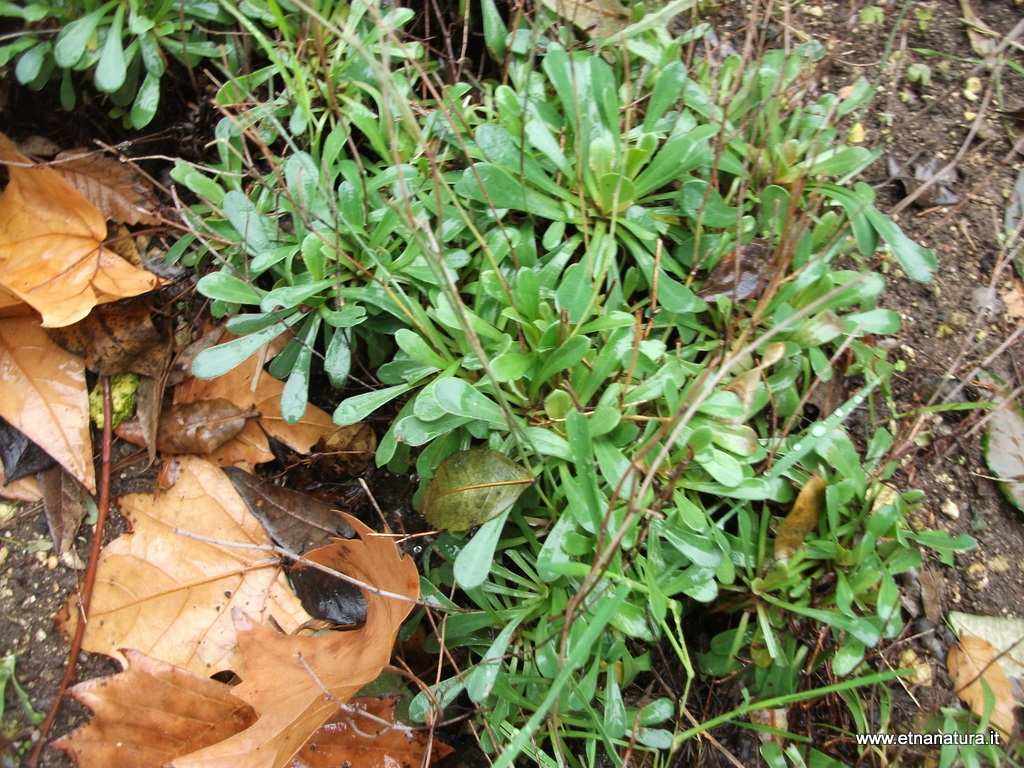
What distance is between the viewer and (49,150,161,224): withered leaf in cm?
176

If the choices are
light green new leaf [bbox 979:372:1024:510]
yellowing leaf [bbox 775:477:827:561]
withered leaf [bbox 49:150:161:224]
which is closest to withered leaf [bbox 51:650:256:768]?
withered leaf [bbox 49:150:161:224]

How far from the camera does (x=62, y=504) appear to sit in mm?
1675

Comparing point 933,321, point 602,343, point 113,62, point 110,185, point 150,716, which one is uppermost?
point 113,62

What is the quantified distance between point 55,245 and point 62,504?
639 millimetres

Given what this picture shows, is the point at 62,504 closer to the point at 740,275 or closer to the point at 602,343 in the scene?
the point at 602,343

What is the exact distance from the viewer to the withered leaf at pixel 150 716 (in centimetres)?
145

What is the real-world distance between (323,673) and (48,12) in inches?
64.8

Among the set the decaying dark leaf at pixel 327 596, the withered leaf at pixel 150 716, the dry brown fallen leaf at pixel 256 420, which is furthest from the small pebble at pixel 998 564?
the withered leaf at pixel 150 716

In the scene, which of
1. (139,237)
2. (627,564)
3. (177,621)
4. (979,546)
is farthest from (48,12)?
(979,546)

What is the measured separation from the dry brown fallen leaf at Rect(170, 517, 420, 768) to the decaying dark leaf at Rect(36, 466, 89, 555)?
1.75 feet

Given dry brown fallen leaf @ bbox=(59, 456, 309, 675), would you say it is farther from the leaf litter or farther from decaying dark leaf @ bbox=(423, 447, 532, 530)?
decaying dark leaf @ bbox=(423, 447, 532, 530)

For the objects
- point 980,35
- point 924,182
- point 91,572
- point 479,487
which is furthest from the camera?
point 980,35

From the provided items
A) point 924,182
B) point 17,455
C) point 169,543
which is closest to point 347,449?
point 169,543

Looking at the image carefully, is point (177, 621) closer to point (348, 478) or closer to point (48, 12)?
point (348, 478)
